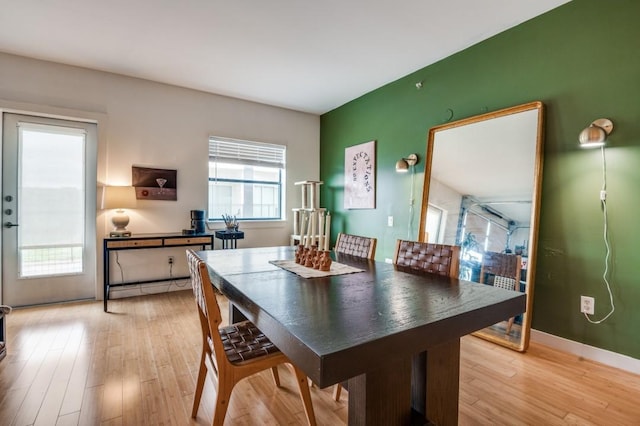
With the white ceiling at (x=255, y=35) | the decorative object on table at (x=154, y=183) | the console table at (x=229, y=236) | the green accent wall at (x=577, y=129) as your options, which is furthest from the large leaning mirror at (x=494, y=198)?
the decorative object on table at (x=154, y=183)

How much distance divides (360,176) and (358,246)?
215cm

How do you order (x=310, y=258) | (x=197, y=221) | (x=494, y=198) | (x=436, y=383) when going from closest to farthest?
(x=436, y=383) → (x=310, y=258) → (x=494, y=198) → (x=197, y=221)

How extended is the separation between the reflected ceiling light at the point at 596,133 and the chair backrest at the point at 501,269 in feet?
3.16

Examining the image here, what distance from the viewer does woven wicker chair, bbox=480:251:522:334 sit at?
2.54m

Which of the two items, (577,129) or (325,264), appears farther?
(577,129)

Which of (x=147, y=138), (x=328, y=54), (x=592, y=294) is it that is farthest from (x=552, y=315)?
(x=147, y=138)

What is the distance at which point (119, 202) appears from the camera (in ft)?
11.2

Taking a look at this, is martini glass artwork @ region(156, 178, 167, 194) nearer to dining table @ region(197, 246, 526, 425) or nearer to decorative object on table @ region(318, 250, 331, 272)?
dining table @ region(197, 246, 526, 425)

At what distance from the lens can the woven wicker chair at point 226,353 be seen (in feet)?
4.33

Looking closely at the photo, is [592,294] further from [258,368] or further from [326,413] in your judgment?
[258,368]

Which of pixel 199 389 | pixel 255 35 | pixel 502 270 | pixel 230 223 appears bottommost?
pixel 199 389

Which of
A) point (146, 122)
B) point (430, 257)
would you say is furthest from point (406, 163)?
point (146, 122)

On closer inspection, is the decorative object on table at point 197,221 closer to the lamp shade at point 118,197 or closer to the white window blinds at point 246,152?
the lamp shade at point 118,197

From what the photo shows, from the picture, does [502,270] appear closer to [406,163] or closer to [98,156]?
[406,163]
